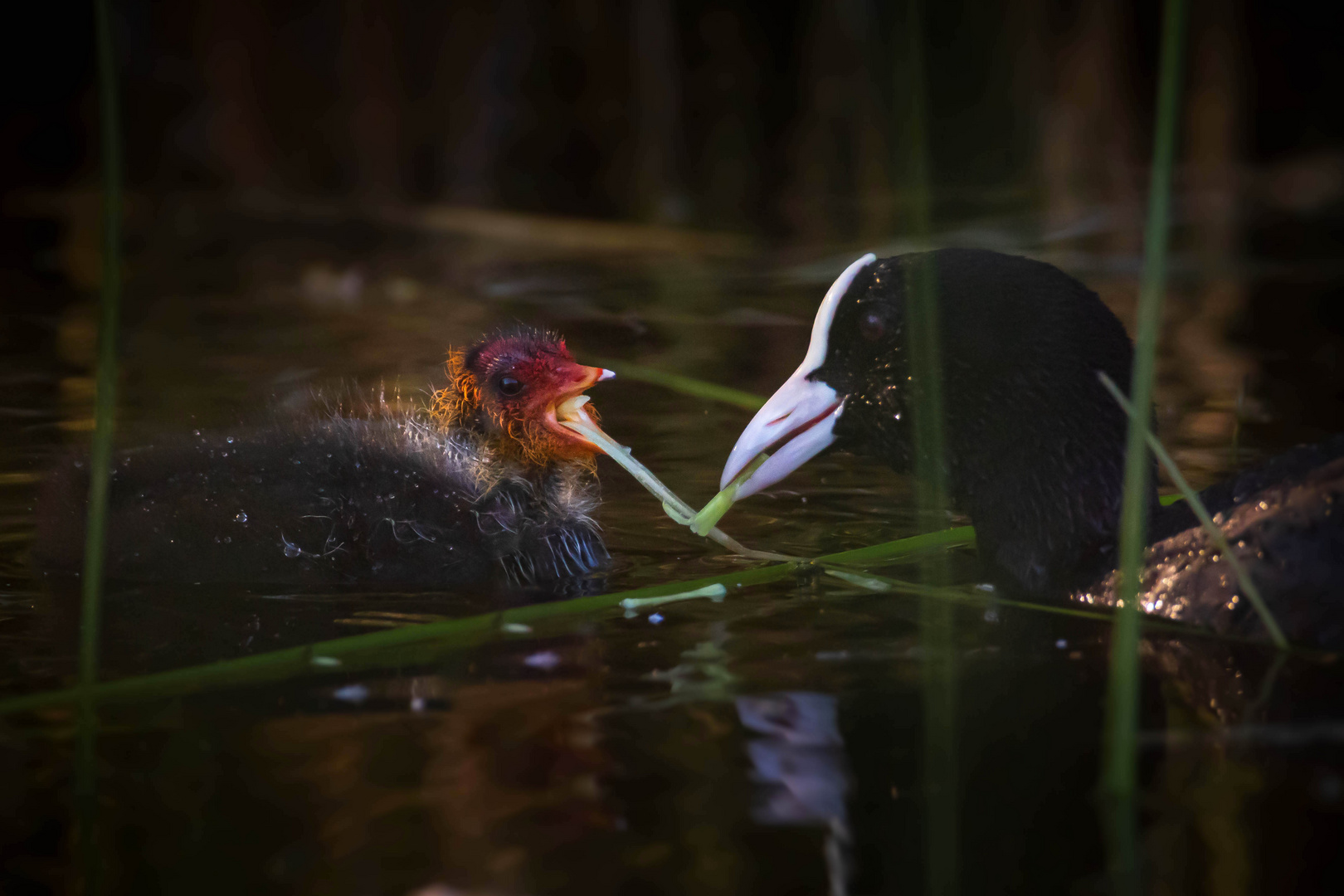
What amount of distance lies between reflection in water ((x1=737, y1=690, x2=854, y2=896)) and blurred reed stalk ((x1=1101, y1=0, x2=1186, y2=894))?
0.35m

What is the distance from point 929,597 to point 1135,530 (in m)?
1.16

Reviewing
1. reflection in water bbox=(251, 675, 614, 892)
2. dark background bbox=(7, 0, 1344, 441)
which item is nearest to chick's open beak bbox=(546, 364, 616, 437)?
reflection in water bbox=(251, 675, 614, 892)

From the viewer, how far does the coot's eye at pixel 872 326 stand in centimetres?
339

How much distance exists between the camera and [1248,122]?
38.3 feet

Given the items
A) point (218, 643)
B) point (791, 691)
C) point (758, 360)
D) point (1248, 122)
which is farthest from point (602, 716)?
point (1248, 122)

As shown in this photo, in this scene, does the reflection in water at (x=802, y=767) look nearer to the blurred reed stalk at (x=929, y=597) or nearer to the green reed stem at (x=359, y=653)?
the blurred reed stalk at (x=929, y=597)

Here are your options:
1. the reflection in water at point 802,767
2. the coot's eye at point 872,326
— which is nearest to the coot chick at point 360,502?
the coot's eye at point 872,326

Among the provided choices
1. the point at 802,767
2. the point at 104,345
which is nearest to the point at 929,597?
the point at 802,767

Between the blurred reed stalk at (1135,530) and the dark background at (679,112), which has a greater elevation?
the dark background at (679,112)

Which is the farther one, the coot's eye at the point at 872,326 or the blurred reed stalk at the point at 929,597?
the coot's eye at the point at 872,326

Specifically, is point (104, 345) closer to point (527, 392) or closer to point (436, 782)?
point (436, 782)

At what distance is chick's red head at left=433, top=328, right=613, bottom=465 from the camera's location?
3.75 meters

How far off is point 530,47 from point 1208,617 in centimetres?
816

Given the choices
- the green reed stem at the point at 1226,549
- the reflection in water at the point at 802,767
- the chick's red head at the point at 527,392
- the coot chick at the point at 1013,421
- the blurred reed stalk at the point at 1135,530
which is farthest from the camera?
Answer: the chick's red head at the point at 527,392
